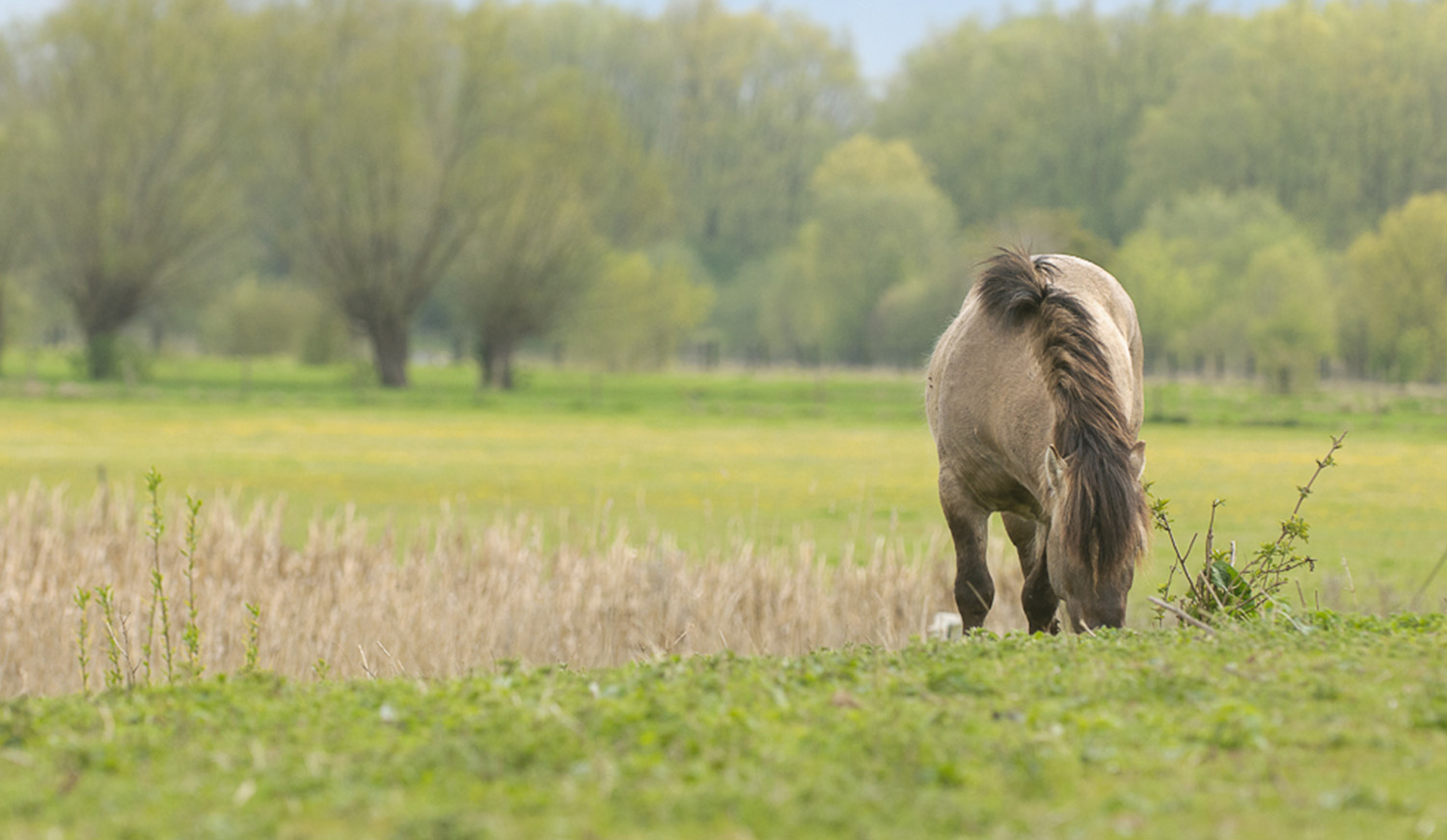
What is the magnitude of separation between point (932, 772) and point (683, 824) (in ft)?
2.79

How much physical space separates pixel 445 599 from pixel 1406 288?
192 ft

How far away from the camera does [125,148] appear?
58.4 meters

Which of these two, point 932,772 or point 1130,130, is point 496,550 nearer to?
point 932,772

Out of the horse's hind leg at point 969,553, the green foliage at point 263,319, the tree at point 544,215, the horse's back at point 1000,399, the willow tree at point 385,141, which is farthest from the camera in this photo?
the green foliage at point 263,319

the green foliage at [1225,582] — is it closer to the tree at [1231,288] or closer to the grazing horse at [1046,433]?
the grazing horse at [1046,433]

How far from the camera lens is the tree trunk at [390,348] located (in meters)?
58.8

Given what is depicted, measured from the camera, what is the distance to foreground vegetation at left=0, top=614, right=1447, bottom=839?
4.18 metres

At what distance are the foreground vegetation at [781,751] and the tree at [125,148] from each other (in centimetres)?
5659

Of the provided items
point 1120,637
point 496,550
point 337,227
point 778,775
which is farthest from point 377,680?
point 337,227

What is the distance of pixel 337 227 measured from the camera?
57.7 metres

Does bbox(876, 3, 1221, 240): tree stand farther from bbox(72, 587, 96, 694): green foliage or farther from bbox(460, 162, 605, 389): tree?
bbox(72, 587, 96, 694): green foliage

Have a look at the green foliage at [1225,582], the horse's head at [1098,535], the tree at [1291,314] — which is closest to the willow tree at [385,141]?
the tree at [1291,314]

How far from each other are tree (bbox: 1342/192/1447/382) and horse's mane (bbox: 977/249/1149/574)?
5647cm

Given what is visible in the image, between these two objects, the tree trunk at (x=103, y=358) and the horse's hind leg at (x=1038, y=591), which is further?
the tree trunk at (x=103, y=358)
